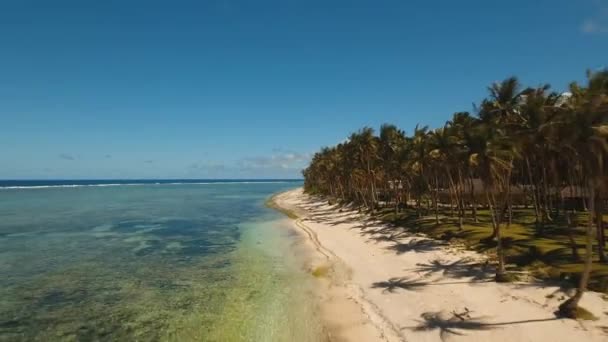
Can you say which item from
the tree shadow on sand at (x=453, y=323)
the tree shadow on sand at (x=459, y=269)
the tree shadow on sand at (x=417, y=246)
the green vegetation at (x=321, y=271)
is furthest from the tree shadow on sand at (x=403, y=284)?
the tree shadow on sand at (x=417, y=246)

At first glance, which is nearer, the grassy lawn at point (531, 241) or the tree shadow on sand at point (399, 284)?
the grassy lawn at point (531, 241)

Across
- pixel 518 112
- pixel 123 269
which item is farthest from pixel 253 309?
pixel 518 112

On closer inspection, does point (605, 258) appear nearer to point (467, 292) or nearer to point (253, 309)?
point (467, 292)

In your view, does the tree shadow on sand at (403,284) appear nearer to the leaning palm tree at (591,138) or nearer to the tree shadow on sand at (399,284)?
the tree shadow on sand at (399,284)

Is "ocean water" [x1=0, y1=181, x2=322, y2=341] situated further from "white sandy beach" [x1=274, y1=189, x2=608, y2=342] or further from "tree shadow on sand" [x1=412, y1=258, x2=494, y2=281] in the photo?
"tree shadow on sand" [x1=412, y1=258, x2=494, y2=281]

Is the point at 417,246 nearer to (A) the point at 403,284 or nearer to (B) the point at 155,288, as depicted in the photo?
(A) the point at 403,284

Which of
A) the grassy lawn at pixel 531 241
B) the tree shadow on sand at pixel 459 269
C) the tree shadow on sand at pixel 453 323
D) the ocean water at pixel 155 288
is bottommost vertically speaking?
the ocean water at pixel 155 288
